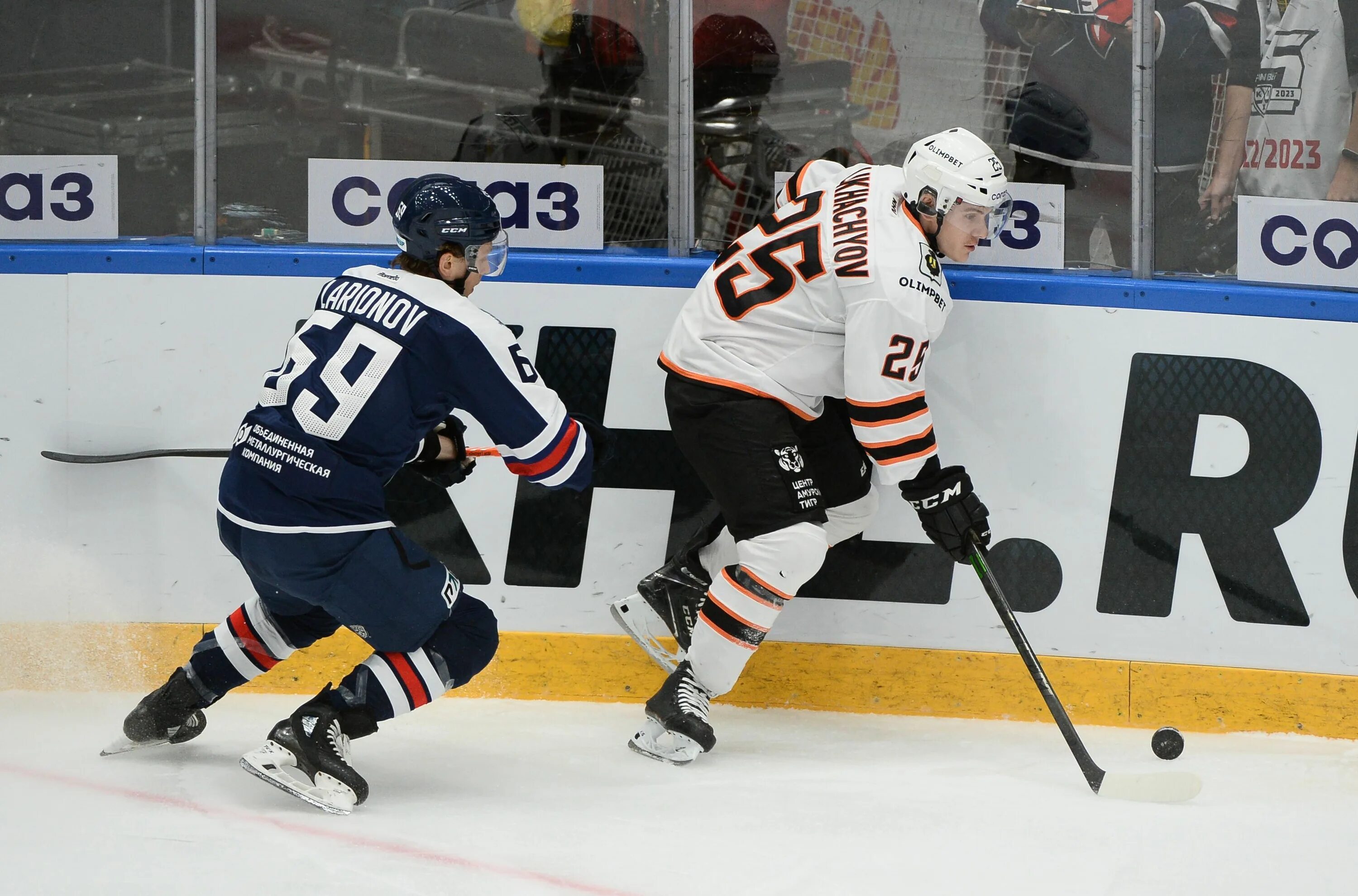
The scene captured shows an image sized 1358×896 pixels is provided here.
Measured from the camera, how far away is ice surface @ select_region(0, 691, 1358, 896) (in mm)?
2354

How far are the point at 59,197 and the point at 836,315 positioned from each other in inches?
80.9

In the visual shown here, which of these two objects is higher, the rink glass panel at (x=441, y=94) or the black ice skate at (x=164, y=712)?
the rink glass panel at (x=441, y=94)

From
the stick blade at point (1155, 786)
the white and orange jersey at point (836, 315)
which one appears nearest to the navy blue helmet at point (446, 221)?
the white and orange jersey at point (836, 315)

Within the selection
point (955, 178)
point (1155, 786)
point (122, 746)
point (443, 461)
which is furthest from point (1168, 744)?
point (122, 746)

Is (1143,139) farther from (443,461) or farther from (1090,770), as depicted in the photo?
(443,461)

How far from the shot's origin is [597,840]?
8.29 feet

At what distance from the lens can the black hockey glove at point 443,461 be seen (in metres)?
2.73

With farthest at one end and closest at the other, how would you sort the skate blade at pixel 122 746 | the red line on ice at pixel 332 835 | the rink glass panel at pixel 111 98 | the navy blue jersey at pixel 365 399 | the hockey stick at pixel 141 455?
the rink glass panel at pixel 111 98 → the hockey stick at pixel 141 455 → the skate blade at pixel 122 746 → the navy blue jersey at pixel 365 399 → the red line on ice at pixel 332 835

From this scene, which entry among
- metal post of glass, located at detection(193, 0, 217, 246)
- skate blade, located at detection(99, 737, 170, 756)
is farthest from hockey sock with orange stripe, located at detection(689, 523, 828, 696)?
metal post of glass, located at detection(193, 0, 217, 246)

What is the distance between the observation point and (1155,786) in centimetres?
279

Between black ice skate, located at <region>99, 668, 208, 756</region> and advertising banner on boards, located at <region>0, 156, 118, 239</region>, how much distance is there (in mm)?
1313

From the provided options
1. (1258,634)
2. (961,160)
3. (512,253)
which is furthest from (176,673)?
(1258,634)

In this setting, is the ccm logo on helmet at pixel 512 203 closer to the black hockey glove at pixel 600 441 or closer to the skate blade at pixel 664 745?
the black hockey glove at pixel 600 441

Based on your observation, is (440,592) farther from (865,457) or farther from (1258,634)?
(1258,634)
